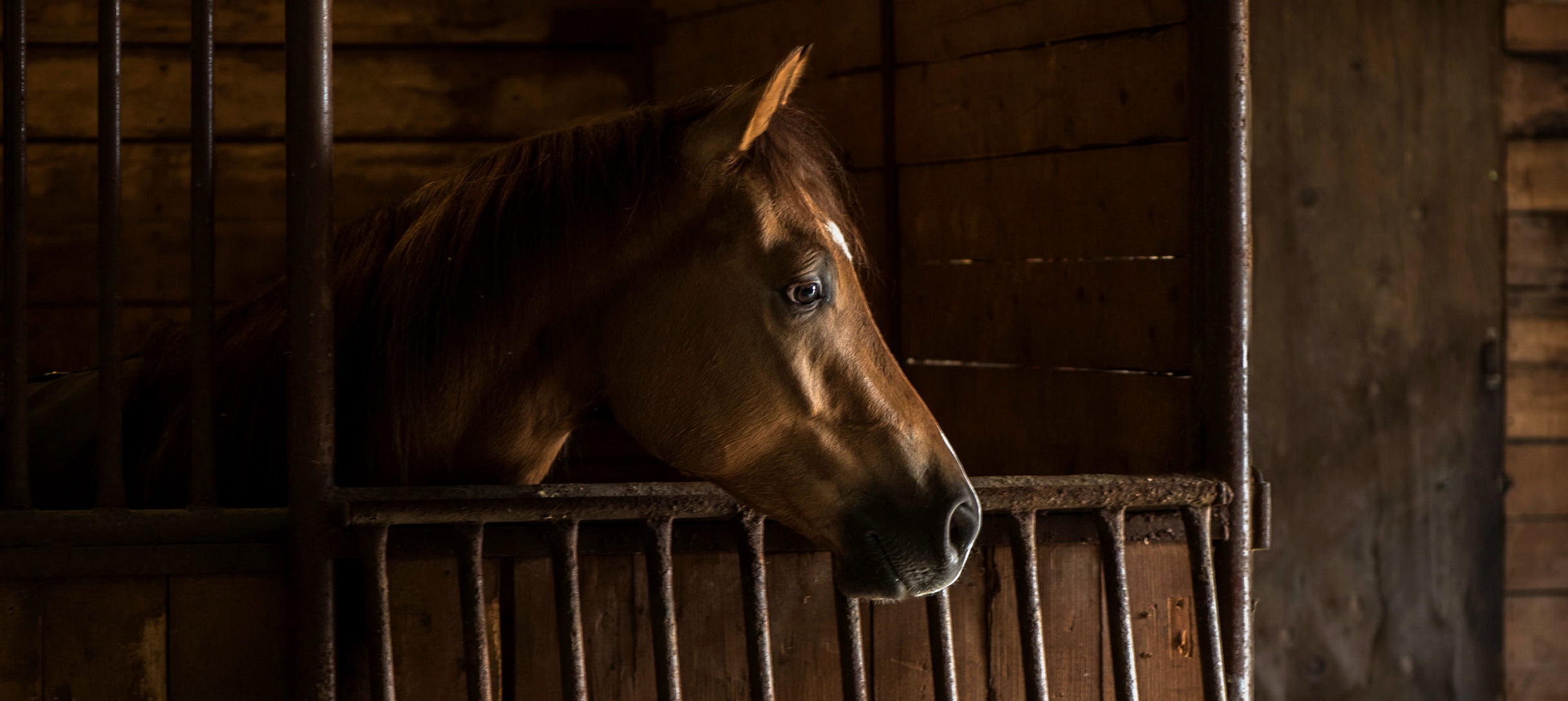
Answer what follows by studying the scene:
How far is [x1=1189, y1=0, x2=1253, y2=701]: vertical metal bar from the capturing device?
55.6 inches

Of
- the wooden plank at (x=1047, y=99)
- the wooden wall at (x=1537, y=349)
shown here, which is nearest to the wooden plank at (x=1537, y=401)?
the wooden wall at (x=1537, y=349)

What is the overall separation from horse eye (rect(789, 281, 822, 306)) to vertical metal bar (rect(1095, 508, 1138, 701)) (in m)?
0.45

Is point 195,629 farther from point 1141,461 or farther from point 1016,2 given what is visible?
point 1016,2

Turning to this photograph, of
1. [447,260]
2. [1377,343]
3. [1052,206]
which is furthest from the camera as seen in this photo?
[1377,343]

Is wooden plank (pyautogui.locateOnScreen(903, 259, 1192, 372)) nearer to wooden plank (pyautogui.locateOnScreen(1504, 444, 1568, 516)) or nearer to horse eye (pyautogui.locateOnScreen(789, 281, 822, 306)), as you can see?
horse eye (pyautogui.locateOnScreen(789, 281, 822, 306))

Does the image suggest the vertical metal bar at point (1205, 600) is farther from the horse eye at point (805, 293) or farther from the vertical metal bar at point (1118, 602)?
the horse eye at point (805, 293)

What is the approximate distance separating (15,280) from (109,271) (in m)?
0.10

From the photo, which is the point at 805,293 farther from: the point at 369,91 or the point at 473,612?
the point at 369,91

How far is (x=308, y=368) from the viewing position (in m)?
1.18

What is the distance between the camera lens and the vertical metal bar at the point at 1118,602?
1334 mm

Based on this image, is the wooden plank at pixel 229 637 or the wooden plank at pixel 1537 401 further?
the wooden plank at pixel 1537 401

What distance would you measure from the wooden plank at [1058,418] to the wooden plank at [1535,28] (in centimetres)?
A: 167

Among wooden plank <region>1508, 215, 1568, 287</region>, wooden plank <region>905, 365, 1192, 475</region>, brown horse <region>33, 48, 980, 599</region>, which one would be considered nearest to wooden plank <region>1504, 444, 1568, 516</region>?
wooden plank <region>1508, 215, 1568, 287</region>

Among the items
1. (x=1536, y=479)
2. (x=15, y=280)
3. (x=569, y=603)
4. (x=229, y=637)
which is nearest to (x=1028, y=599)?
(x=569, y=603)
